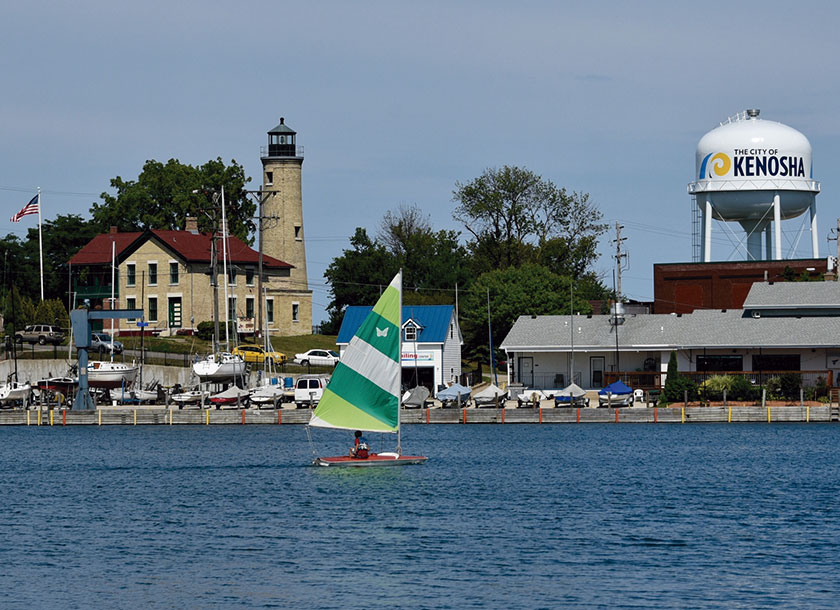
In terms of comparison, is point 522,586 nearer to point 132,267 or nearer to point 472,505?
point 472,505

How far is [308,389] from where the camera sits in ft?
298

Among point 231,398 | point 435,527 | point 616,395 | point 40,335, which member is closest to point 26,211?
point 40,335

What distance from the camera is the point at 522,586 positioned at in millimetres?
35250

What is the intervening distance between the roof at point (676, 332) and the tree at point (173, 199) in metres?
42.0

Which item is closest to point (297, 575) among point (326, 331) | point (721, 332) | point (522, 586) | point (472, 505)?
point (522, 586)

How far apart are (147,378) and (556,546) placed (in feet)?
219

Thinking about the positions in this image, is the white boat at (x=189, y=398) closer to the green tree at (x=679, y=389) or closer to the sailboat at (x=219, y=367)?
the sailboat at (x=219, y=367)

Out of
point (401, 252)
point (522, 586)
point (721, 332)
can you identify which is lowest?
point (522, 586)

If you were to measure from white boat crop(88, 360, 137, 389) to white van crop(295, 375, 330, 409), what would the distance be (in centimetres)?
1421

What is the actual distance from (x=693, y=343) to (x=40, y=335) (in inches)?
1990

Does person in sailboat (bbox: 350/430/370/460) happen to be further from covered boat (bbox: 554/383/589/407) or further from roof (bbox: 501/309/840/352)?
roof (bbox: 501/309/840/352)

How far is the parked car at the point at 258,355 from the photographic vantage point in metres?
102

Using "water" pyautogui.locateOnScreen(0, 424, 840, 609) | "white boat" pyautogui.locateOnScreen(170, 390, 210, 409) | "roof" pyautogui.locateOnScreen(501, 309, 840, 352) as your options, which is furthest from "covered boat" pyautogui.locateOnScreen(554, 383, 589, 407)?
"white boat" pyautogui.locateOnScreen(170, 390, 210, 409)

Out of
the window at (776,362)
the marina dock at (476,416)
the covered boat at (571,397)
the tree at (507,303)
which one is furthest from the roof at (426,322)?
the window at (776,362)
